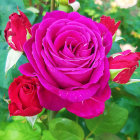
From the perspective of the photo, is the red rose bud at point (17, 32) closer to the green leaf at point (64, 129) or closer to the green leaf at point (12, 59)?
the green leaf at point (12, 59)

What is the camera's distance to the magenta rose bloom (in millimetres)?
269

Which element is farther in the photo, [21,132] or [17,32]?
[21,132]

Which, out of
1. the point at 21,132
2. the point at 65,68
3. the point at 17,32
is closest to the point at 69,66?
the point at 65,68

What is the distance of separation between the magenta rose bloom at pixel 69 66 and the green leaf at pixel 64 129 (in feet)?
0.32

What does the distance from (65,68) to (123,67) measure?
9 centimetres

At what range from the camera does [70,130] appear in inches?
15.0

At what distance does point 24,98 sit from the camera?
0.29m

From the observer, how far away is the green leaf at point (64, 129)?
1.20 ft

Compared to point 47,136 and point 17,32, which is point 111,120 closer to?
point 47,136

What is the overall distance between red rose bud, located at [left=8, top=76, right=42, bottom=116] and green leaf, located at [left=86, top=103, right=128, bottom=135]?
18 centimetres

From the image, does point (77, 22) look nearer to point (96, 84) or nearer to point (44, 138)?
point (96, 84)

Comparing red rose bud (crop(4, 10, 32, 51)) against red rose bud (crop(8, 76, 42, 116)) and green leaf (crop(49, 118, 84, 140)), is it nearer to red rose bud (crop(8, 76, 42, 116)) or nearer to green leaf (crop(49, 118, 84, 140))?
red rose bud (crop(8, 76, 42, 116))

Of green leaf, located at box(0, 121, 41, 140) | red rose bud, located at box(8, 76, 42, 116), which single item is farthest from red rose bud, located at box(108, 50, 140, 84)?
green leaf, located at box(0, 121, 41, 140)

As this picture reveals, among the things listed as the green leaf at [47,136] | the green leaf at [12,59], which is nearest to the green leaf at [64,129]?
the green leaf at [47,136]
